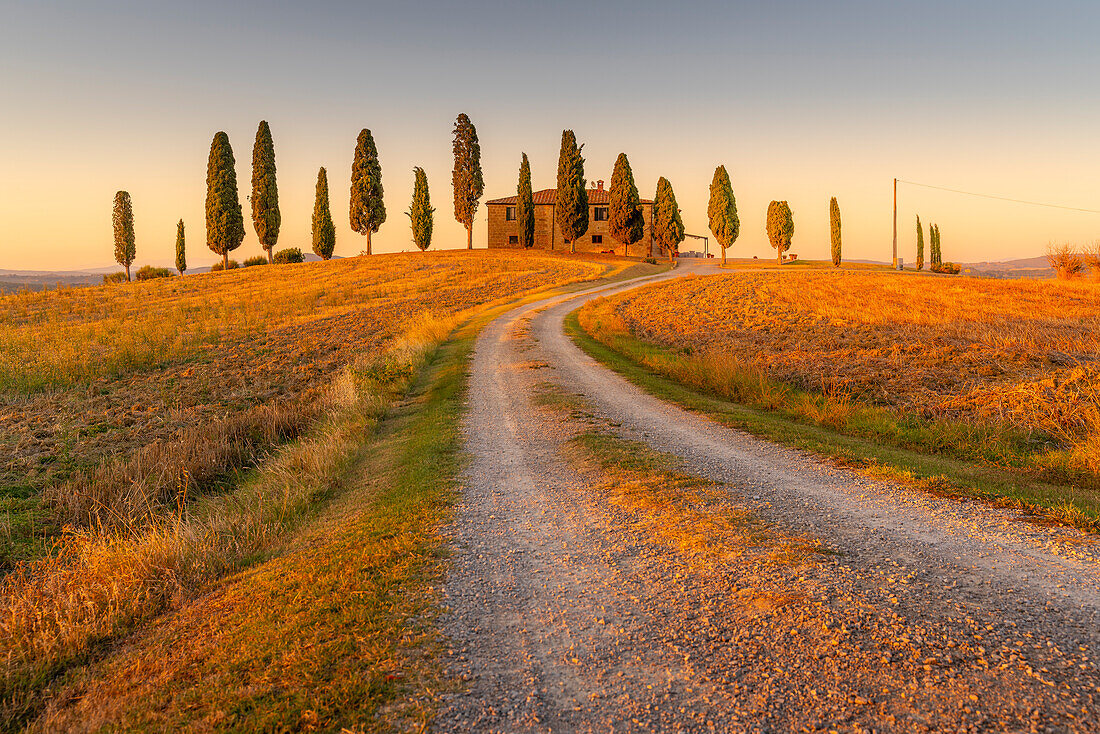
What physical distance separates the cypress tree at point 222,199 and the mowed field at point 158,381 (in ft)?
55.4

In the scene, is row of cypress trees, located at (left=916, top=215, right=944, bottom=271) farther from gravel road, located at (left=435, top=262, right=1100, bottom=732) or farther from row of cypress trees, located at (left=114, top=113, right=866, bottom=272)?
gravel road, located at (left=435, top=262, right=1100, bottom=732)

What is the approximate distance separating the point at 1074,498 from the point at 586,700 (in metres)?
6.37

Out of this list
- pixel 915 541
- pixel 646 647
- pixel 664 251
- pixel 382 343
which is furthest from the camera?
pixel 664 251

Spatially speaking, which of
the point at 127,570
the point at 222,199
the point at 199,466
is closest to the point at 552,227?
the point at 222,199

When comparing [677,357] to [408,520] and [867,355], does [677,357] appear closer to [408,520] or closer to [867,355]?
[867,355]

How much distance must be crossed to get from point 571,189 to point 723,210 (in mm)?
16107

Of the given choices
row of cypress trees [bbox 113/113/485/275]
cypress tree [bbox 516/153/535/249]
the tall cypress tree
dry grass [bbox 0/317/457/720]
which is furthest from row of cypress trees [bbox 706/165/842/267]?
dry grass [bbox 0/317/457/720]

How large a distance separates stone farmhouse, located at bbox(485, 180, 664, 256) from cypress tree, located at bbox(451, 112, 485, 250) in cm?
577

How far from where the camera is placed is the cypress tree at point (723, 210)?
2493 inches

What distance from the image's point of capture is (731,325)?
24.7m

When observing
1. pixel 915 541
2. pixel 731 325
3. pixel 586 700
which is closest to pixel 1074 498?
pixel 915 541

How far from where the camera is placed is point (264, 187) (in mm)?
61812

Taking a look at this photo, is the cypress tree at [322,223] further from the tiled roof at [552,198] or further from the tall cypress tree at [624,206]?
the tall cypress tree at [624,206]

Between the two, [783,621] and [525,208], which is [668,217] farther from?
[783,621]
